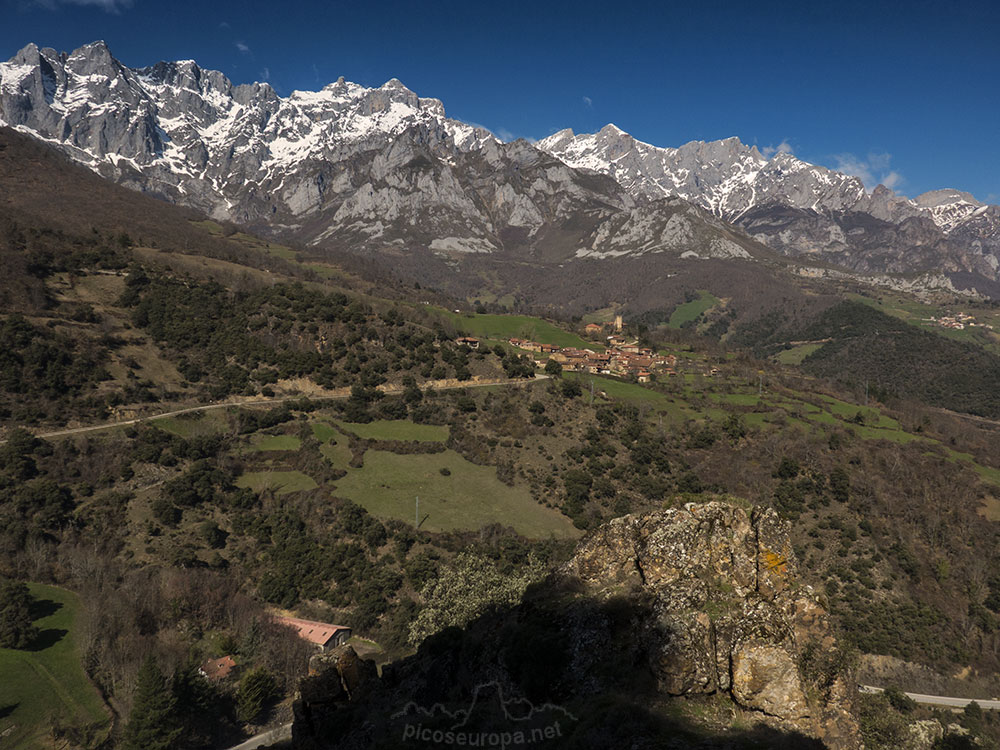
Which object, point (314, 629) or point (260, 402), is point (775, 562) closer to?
point (314, 629)

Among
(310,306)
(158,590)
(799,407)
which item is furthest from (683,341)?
(158,590)

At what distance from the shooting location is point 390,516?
5703 cm

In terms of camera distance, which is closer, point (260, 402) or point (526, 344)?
point (260, 402)

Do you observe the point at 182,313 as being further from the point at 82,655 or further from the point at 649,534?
the point at 649,534

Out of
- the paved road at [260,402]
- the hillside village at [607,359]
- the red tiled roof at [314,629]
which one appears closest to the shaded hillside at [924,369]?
the hillside village at [607,359]

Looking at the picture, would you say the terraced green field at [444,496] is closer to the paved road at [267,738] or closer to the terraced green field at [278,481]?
the terraced green field at [278,481]

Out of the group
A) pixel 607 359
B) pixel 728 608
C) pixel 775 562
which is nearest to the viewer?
pixel 728 608

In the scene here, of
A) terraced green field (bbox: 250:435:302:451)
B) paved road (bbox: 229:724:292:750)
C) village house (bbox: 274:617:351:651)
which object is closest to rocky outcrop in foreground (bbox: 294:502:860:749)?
paved road (bbox: 229:724:292:750)

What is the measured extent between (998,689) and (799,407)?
168ft

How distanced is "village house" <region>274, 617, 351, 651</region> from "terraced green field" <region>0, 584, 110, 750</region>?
1357cm

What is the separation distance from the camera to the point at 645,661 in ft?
48.4

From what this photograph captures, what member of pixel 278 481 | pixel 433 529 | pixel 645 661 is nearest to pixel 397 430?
pixel 278 481

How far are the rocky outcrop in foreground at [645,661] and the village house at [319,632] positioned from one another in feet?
75.2

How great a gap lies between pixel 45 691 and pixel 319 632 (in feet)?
56.8
